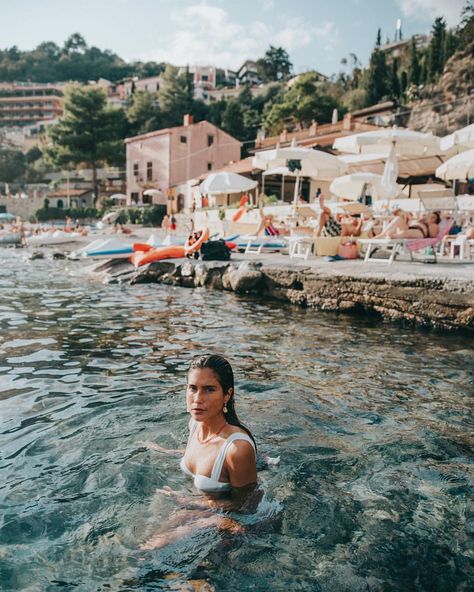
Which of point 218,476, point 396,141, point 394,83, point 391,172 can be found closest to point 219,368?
point 218,476

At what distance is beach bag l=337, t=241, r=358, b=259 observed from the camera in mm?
11773

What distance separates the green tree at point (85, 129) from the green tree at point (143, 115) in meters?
9.47

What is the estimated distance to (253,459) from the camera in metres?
2.65

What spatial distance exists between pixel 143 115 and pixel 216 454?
70072mm

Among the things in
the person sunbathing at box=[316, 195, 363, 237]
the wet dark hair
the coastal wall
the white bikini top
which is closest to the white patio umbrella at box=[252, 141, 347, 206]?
the person sunbathing at box=[316, 195, 363, 237]

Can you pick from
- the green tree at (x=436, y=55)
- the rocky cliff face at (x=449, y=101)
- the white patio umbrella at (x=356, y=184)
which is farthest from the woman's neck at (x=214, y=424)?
the green tree at (x=436, y=55)

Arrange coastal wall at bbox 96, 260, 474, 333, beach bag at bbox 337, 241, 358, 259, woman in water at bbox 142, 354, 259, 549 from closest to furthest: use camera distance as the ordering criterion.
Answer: woman in water at bbox 142, 354, 259, 549, coastal wall at bbox 96, 260, 474, 333, beach bag at bbox 337, 241, 358, 259

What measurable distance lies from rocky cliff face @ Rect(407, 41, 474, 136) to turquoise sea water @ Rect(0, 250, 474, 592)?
34.7 metres

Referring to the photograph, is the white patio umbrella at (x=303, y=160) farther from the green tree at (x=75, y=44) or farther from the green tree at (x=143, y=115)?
the green tree at (x=75, y=44)

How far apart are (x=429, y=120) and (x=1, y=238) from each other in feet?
108

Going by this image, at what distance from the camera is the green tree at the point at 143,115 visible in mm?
65688

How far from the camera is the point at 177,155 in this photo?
4925 cm

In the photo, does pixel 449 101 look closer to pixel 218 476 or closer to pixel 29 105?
pixel 218 476

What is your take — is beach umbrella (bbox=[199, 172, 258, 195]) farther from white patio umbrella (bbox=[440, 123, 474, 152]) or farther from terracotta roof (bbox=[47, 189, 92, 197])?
terracotta roof (bbox=[47, 189, 92, 197])
